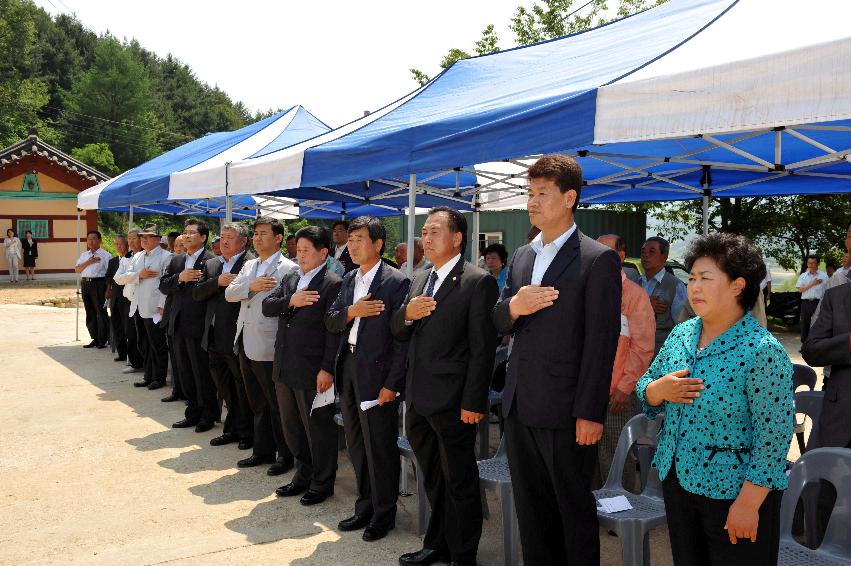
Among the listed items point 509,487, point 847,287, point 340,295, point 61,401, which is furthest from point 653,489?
point 61,401

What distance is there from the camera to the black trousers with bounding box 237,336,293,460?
17.4 ft

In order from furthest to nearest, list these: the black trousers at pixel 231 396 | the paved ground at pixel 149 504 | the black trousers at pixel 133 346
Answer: the black trousers at pixel 133 346 < the black trousers at pixel 231 396 < the paved ground at pixel 149 504

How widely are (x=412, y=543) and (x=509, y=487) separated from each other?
838 millimetres

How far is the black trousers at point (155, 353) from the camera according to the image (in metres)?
8.46

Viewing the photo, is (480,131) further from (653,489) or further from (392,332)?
(653,489)

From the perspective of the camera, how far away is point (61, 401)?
26.0ft

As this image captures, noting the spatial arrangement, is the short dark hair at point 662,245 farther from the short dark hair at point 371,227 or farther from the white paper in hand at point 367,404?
the white paper in hand at point 367,404

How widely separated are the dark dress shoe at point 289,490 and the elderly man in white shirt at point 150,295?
408 cm

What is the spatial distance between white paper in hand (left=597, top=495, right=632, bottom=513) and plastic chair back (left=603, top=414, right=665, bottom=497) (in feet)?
0.62

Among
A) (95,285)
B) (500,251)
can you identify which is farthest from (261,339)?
(95,285)

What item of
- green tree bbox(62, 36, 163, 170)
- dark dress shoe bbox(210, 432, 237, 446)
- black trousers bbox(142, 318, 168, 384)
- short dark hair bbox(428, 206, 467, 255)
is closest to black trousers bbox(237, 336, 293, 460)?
dark dress shoe bbox(210, 432, 237, 446)

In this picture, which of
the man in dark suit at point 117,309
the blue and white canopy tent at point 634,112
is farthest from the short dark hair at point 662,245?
the man in dark suit at point 117,309

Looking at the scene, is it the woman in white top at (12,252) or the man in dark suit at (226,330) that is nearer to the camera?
the man in dark suit at (226,330)

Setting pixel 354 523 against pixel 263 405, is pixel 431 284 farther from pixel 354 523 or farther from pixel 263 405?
pixel 263 405
